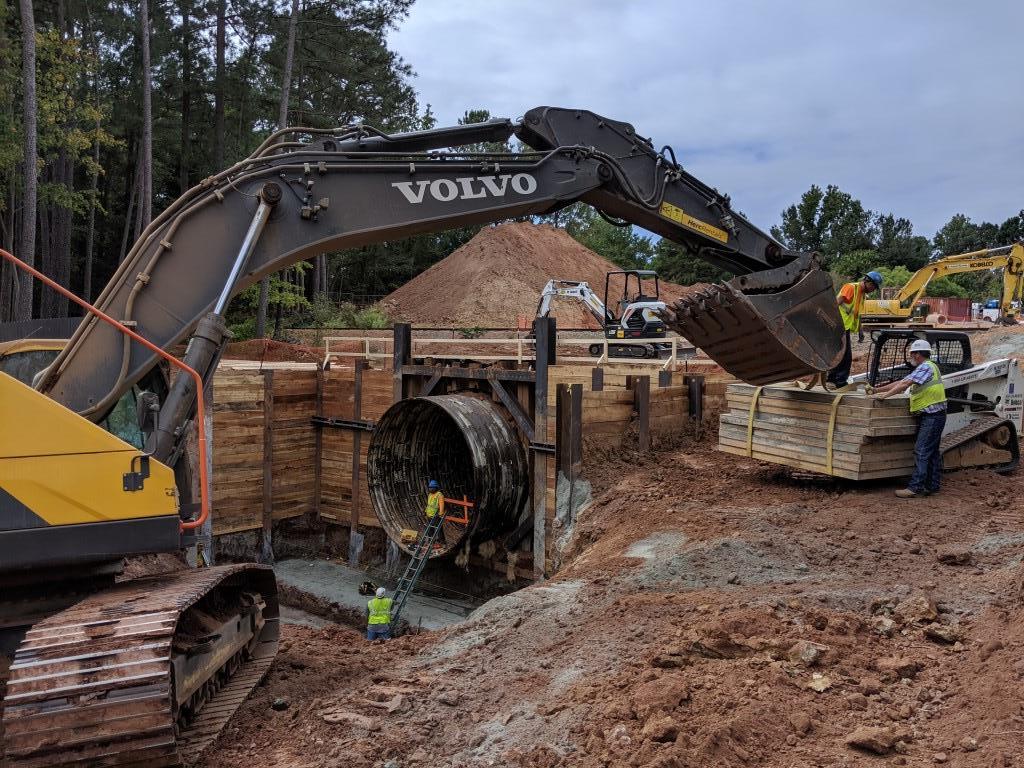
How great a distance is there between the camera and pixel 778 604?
4.75m

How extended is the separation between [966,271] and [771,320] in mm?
19752

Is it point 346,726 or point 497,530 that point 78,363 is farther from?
point 497,530

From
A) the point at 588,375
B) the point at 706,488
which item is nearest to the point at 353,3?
the point at 588,375

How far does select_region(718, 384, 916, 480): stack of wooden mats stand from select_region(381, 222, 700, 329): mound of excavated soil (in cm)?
2357

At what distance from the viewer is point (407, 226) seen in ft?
19.6

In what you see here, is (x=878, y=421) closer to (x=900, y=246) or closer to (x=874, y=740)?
(x=874, y=740)

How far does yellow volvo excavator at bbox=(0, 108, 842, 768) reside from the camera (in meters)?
3.38

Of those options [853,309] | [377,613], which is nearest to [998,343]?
[853,309]

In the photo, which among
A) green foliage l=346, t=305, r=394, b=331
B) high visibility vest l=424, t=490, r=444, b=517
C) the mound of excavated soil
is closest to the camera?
high visibility vest l=424, t=490, r=444, b=517

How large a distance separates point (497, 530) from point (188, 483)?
519cm

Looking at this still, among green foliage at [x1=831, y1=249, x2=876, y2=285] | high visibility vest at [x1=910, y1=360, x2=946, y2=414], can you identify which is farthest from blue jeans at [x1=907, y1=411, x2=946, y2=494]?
green foliage at [x1=831, y1=249, x2=876, y2=285]

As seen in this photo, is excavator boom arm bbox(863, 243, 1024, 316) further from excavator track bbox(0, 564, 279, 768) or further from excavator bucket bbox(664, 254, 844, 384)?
excavator track bbox(0, 564, 279, 768)

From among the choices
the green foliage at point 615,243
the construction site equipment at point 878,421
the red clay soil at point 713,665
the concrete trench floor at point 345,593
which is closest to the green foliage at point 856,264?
the green foliage at point 615,243

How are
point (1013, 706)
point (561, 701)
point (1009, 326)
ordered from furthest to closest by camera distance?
point (1009, 326), point (561, 701), point (1013, 706)
